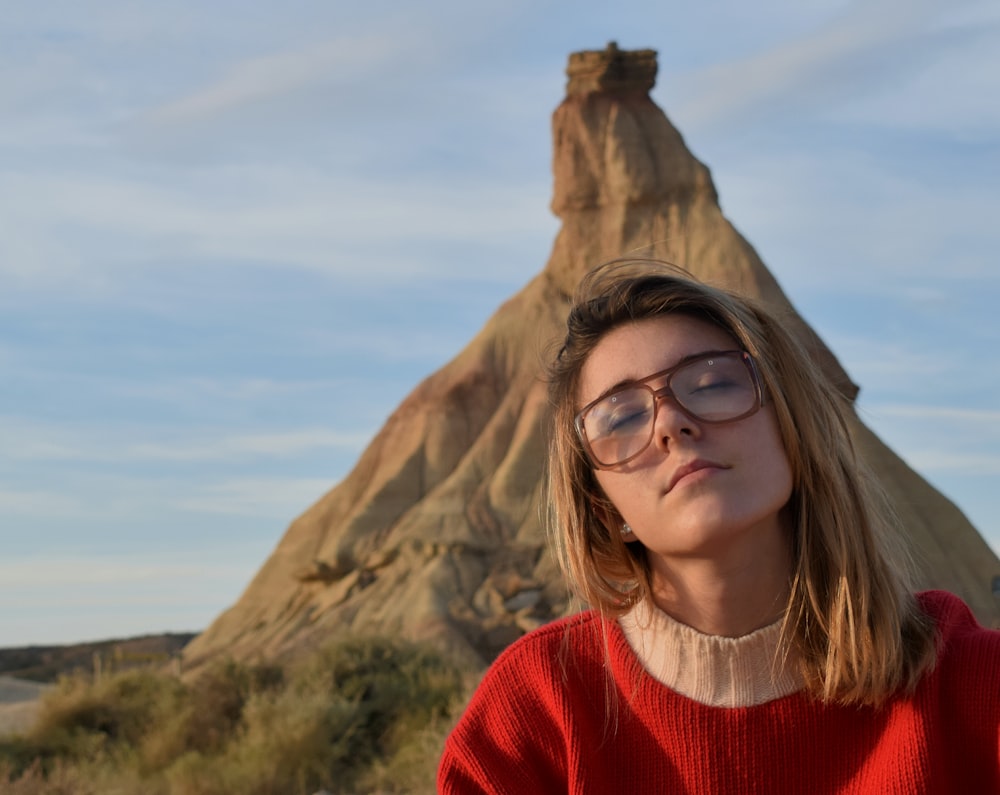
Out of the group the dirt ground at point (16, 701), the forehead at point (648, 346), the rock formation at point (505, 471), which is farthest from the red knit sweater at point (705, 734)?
the rock formation at point (505, 471)

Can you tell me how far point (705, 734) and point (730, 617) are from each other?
218 millimetres

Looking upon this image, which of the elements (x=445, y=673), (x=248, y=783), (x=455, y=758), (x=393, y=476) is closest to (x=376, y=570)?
(x=393, y=476)

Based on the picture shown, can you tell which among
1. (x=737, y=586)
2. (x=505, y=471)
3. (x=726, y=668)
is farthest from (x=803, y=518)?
(x=505, y=471)

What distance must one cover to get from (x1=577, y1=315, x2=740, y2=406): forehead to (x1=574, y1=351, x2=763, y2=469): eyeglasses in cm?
3

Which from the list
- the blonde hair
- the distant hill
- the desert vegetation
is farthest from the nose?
the distant hill

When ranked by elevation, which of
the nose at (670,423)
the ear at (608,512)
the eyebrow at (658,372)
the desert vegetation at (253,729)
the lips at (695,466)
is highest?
the eyebrow at (658,372)

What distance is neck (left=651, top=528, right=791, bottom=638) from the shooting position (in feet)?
7.88

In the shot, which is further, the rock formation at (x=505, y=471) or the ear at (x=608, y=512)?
the rock formation at (x=505, y=471)

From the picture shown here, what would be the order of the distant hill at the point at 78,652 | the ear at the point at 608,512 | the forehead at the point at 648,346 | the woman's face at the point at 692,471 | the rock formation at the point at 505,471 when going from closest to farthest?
the woman's face at the point at 692,471
the forehead at the point at 648,346
the ear at the point at 608,512
the rock formation at the point at 505,471
the distant hill at the point at 78,652

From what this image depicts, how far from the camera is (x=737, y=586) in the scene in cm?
241

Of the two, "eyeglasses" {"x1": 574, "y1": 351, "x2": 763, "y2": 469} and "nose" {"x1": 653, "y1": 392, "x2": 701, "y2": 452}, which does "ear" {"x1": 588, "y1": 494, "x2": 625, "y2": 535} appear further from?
"nose" {"x1": 653, "y1": 392, "x2": 701, "y2": 452}

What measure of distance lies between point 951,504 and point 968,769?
21963mm

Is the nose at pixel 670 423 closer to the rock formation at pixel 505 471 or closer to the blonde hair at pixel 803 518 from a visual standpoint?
the blonde hair at pixel 803 518

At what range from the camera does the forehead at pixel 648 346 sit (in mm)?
2424
